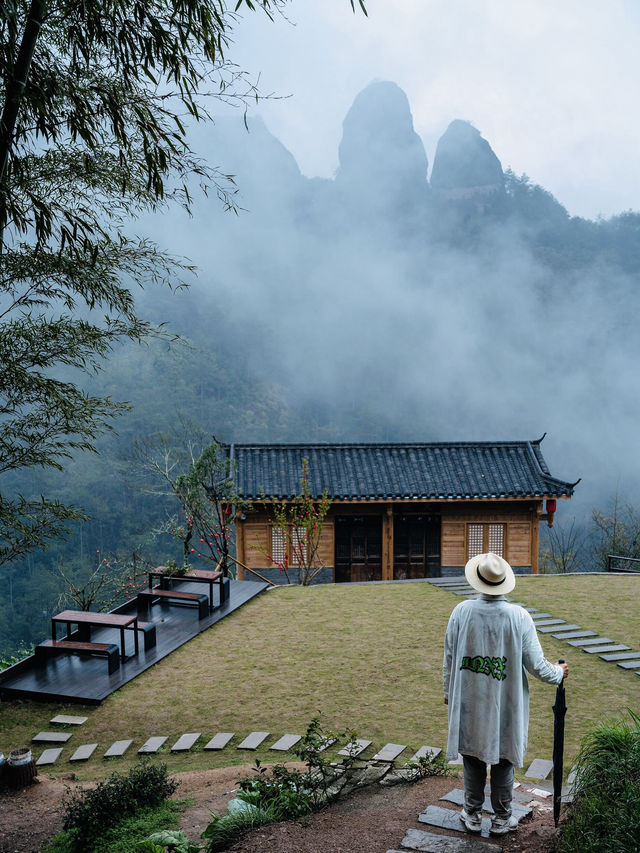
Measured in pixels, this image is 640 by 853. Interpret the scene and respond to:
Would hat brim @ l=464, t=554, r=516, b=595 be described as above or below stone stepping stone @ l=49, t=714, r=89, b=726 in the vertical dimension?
above

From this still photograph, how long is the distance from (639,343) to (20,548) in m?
55.4

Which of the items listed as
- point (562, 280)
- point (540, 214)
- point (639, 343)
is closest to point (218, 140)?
point (540, 214)

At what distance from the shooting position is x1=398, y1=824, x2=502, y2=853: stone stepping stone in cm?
280

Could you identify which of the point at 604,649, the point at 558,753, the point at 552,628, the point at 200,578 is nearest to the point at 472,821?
the point at 558,753

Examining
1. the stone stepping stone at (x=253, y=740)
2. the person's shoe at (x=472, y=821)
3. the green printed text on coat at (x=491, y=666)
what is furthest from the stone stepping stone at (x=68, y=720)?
the green printed text on coat at (x=491, y=666)

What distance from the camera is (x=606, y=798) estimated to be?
2.62 meters

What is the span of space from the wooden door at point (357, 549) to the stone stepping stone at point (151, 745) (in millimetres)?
8641

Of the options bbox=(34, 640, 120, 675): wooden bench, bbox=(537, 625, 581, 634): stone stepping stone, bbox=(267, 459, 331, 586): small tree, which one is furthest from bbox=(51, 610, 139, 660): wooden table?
bbox=(267, 459, 331, 586): small tree

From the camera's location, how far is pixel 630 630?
311 inches

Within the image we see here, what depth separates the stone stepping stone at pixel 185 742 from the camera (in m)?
4.98

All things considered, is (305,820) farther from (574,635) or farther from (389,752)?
(574,635)

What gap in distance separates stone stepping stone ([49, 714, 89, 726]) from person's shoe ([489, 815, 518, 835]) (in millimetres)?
3879

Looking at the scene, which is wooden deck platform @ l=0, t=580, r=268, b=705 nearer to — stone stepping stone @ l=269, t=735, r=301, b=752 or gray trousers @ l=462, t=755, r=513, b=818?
stone stepping stone @ l=269, t=735, r=301, b=752

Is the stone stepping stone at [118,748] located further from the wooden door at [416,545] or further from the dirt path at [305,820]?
the wooden door at [416,545]
